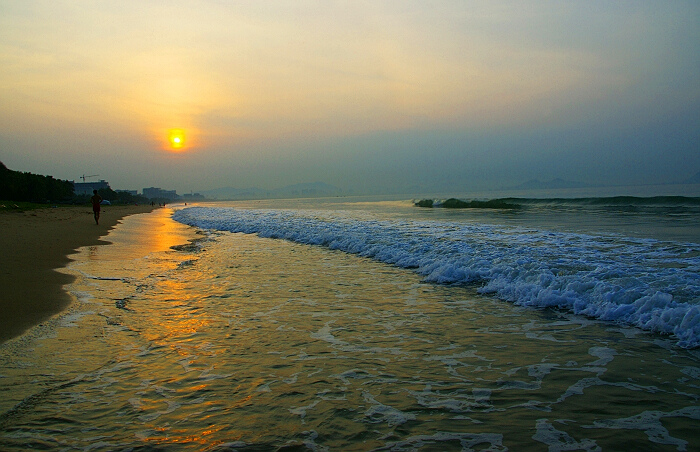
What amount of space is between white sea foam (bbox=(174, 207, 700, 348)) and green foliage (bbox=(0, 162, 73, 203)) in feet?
216

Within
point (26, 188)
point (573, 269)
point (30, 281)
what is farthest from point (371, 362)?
point (26, 188)

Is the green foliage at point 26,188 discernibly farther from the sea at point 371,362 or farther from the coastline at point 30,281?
the sea at point 371,362

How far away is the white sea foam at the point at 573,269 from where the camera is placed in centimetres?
675

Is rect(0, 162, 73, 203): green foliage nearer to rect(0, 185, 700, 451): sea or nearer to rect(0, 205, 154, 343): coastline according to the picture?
rect(0, 205, 154, 343): coastline

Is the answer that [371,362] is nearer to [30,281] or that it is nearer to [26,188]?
[30,281]

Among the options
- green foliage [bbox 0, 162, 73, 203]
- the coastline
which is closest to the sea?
the coastline

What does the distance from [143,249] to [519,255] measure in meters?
13.3

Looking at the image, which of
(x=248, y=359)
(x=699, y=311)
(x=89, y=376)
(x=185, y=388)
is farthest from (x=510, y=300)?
(x=89, y=376)

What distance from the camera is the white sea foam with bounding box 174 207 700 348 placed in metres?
6.75

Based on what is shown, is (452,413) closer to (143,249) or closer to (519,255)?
(519,255)

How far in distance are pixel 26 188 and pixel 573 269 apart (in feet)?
260

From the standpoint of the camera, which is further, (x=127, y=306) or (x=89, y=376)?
(x=127, y=306)

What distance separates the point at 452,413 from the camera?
3.89 meters

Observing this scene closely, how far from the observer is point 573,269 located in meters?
9.66
